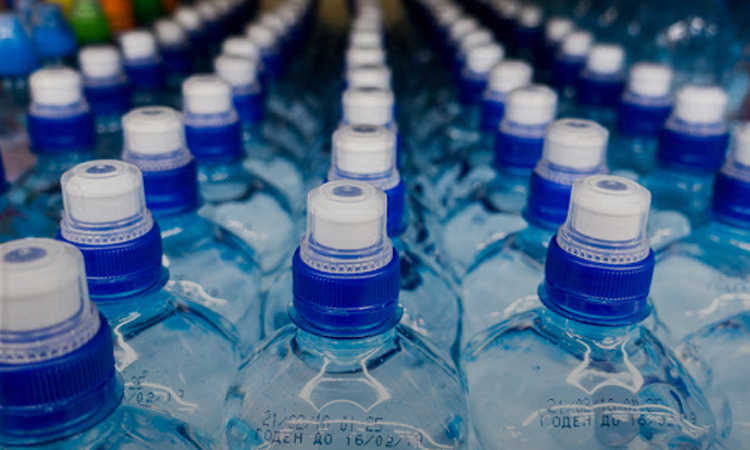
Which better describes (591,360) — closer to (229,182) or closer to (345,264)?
(345,264)

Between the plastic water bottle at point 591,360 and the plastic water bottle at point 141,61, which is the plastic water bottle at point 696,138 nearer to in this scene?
the plastic water bottle at point 591,360

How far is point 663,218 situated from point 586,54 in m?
0.58

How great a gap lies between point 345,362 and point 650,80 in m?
0.86

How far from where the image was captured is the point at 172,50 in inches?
70.1

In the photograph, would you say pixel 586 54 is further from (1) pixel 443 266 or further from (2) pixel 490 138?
(1) pixel 443 266

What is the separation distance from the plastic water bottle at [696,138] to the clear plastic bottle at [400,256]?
1.38ft

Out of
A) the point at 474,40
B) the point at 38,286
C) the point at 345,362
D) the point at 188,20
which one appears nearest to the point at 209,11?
the point at 188,20

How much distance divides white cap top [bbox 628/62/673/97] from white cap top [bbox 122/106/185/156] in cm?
83

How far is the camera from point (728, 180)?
39.6 inches

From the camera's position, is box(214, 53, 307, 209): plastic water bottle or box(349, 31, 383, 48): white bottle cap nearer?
box(214, 53, 307, 209): plastic water bottle

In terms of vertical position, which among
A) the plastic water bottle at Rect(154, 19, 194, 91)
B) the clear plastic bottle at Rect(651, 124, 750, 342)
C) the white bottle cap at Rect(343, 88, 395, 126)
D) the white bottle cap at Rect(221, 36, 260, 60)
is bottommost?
the clear plastic bottle at Rect(651, 124, 750, 342)

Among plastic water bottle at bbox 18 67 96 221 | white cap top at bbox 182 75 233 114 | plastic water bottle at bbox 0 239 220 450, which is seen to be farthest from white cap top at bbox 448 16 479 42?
plastic water bottle at bbox 0 239 220 450

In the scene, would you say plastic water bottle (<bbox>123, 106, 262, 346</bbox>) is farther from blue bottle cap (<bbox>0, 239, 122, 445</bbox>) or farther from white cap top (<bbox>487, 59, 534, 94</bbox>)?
white cap top (<bbox>487, 59, 534, 94</bbox>)

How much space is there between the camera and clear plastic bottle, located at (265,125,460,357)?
90 centimetres
